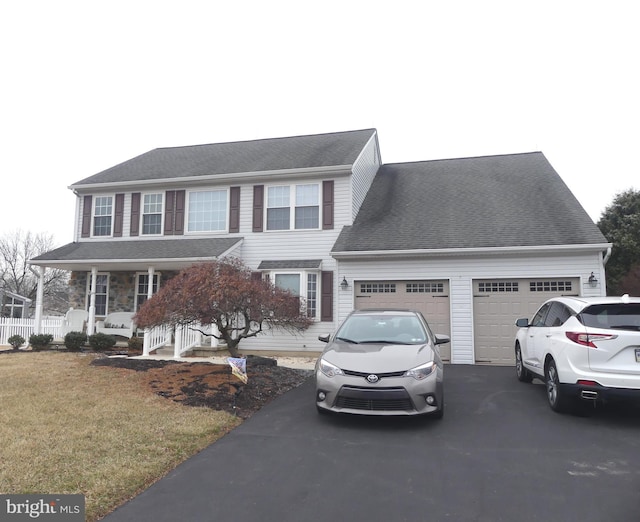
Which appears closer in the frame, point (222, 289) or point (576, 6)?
point (222, 289)

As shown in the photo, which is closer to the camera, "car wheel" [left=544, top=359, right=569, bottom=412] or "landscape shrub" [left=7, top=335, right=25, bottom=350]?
"car wheel" [left=544, top=359, right=569, bottom=412]

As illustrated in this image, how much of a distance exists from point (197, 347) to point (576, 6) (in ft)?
44.0

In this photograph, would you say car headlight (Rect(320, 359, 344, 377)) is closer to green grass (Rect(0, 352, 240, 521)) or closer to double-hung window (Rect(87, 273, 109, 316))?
green grass (Rect(0, 352, 240, 521))

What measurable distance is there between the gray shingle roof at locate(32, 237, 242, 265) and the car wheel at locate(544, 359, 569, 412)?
9.29 meters

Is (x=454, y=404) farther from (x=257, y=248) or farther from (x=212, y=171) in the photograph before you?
(x=212, y=171)

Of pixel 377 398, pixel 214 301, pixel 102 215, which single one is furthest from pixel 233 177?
pixel 377 398

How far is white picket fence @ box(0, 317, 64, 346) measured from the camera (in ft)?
46.8

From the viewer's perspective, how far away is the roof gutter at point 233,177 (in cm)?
1364

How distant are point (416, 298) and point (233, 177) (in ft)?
24.7

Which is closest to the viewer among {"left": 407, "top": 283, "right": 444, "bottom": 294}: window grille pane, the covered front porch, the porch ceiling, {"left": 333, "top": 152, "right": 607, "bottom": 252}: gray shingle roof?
{"left": 333, "top": 152, "right": 607, "bottom": 252}: gray shingle roof

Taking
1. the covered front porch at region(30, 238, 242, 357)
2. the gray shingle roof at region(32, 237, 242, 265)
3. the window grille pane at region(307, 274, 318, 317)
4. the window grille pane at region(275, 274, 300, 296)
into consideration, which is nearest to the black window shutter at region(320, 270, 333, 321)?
the window grille pane at region(307, 274, 318, 317)

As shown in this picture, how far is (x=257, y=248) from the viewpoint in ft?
46.4

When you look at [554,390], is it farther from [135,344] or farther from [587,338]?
[135,344]

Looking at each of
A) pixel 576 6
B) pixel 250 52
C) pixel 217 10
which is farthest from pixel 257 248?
pixel 576 6
